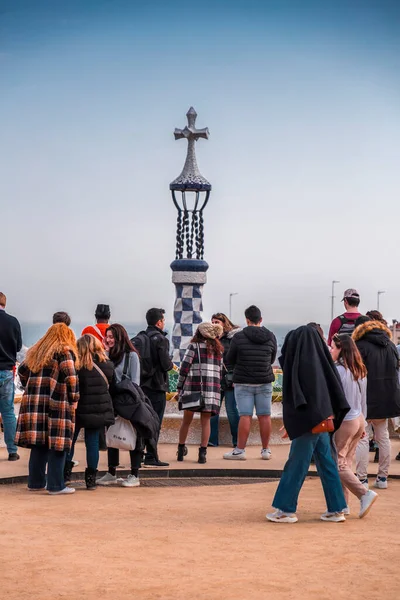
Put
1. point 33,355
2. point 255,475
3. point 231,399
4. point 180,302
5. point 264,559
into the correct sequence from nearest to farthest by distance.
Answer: point 264,559
point 33,355
point 255,475
point 231,399
point 180,302

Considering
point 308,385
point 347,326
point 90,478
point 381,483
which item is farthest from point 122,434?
point 347,326

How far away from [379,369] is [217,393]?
2450mm

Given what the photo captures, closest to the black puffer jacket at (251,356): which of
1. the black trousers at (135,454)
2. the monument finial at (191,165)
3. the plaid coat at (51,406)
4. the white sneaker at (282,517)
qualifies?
the black trousers at (135,454)

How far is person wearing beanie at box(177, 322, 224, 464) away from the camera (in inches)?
540

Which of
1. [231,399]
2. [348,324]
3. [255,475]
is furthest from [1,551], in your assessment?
[231,399]

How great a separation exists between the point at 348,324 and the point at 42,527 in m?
5.26

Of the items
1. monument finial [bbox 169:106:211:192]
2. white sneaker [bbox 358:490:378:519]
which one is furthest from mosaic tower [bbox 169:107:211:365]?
white sneaker [bbox 358:490:378:519]

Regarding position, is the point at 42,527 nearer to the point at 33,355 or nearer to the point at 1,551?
the point at 1,551

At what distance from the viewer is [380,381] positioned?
12.1m

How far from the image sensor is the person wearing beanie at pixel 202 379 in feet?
45.0

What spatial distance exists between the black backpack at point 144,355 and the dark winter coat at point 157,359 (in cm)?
4

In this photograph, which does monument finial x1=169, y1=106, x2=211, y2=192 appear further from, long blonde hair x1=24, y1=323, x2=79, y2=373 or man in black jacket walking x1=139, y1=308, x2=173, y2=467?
long blonde hair x1=24, y1=323, x2=79, y2=373

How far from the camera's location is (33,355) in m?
11.2

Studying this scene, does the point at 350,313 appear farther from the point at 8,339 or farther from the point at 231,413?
the point at 8,339
